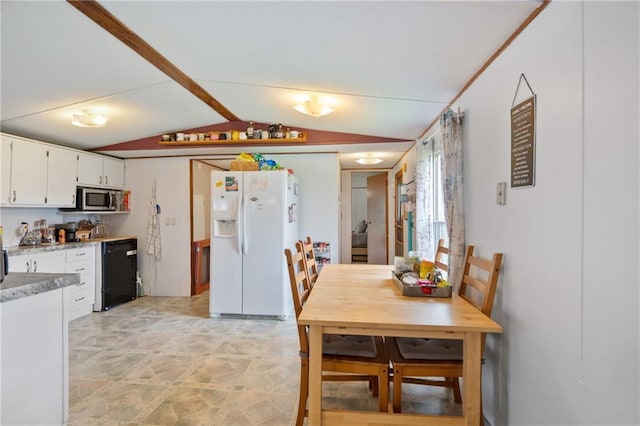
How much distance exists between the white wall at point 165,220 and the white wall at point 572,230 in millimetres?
4023

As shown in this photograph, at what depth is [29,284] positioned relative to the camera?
1.32 m

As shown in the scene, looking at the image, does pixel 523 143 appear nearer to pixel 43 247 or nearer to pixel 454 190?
pixel 454 190

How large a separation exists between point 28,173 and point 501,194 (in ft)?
14.2

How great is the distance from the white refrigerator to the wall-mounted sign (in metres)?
2.39

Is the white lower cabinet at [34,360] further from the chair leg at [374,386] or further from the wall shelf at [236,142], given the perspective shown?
the wall shelf at [236,142]

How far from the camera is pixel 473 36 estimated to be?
5.01 ft

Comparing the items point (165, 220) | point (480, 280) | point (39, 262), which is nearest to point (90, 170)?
point (165, 220)

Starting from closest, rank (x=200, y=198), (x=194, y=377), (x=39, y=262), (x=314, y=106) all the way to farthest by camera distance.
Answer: (x=194, y=377) < (x=314, y=106) < (x=39, y=262) < (x=200, y=198)

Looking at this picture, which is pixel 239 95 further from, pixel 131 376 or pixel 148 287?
pixel 148 287

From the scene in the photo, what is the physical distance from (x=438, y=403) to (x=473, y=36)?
2.21m

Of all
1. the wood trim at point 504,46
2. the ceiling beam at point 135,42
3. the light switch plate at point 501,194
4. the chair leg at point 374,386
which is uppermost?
the ceiling beam at point 135,42

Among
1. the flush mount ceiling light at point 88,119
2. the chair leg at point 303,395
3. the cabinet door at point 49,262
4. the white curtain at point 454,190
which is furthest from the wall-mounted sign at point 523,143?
the cabinet door at point 49,262

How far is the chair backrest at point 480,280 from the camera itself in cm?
151

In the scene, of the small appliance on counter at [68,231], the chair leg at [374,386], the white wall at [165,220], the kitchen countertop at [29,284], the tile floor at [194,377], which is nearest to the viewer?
the kitchen countertop at [29,284]
